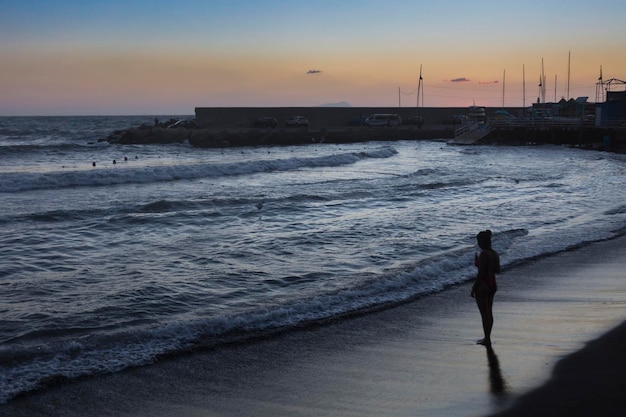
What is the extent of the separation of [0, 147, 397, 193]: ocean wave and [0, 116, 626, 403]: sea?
0.65 feet

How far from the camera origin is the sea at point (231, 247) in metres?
8.84

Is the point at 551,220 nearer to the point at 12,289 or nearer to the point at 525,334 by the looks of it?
the point at 525,334

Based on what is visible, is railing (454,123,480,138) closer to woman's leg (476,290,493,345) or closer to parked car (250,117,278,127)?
parked car (250,117,278,127)

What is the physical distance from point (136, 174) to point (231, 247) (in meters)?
21.2

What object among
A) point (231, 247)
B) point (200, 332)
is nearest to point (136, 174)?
point (231, 247)

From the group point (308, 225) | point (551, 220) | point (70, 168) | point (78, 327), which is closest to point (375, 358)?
point (78, 327)

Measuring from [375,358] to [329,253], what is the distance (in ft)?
21.6

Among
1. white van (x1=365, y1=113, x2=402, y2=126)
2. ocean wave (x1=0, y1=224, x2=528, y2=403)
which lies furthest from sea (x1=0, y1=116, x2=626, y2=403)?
white van (x1=365, y1=113, x2=402, y2=126)

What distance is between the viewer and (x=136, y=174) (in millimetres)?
34938

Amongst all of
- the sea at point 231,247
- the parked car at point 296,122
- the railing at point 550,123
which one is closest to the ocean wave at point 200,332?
the sea at point 231,247

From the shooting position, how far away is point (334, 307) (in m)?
10.2

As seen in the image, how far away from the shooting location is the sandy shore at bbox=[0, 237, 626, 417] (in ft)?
20.8

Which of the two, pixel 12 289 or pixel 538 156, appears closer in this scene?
pixel 12 289

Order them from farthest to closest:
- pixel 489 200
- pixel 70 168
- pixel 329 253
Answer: pixel 70 168 < pixel 489 200 < pixel 329 253
